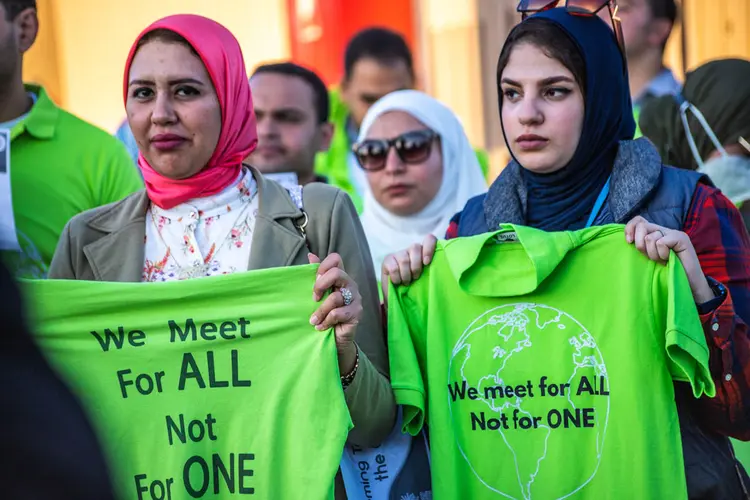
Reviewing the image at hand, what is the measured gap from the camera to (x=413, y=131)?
468 cm

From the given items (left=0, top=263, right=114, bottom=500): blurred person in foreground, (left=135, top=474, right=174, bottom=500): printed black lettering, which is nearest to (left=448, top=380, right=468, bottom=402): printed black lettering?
(left=135, top=474, right=174, bottom=500): printed black lettering

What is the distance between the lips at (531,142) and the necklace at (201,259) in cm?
77

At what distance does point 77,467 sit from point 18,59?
319 centimetres

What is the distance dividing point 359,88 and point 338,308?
3704 millimetres

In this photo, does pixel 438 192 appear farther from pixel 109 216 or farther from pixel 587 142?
pixel 109 216

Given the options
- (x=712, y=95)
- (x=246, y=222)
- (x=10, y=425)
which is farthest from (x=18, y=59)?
(x=10, y=425)

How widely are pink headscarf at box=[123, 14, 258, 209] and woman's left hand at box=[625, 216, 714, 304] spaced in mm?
1131

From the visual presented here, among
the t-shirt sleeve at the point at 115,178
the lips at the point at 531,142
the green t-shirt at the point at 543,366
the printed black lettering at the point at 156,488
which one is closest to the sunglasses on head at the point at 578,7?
the lips at the point at 531,142

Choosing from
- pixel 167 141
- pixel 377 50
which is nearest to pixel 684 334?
pixel 167 141

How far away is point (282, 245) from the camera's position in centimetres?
309

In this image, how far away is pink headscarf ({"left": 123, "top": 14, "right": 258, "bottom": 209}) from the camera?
10.3ft

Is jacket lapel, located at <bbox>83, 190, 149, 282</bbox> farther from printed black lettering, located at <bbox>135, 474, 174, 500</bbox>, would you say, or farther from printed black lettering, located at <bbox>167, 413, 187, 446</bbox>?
printed black lettering, located at <bbox>135, 474, 174, 500</bbox>

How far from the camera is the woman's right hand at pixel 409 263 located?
3.09m

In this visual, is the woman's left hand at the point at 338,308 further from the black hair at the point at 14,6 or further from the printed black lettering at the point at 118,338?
the black hair at the point at 14,6
